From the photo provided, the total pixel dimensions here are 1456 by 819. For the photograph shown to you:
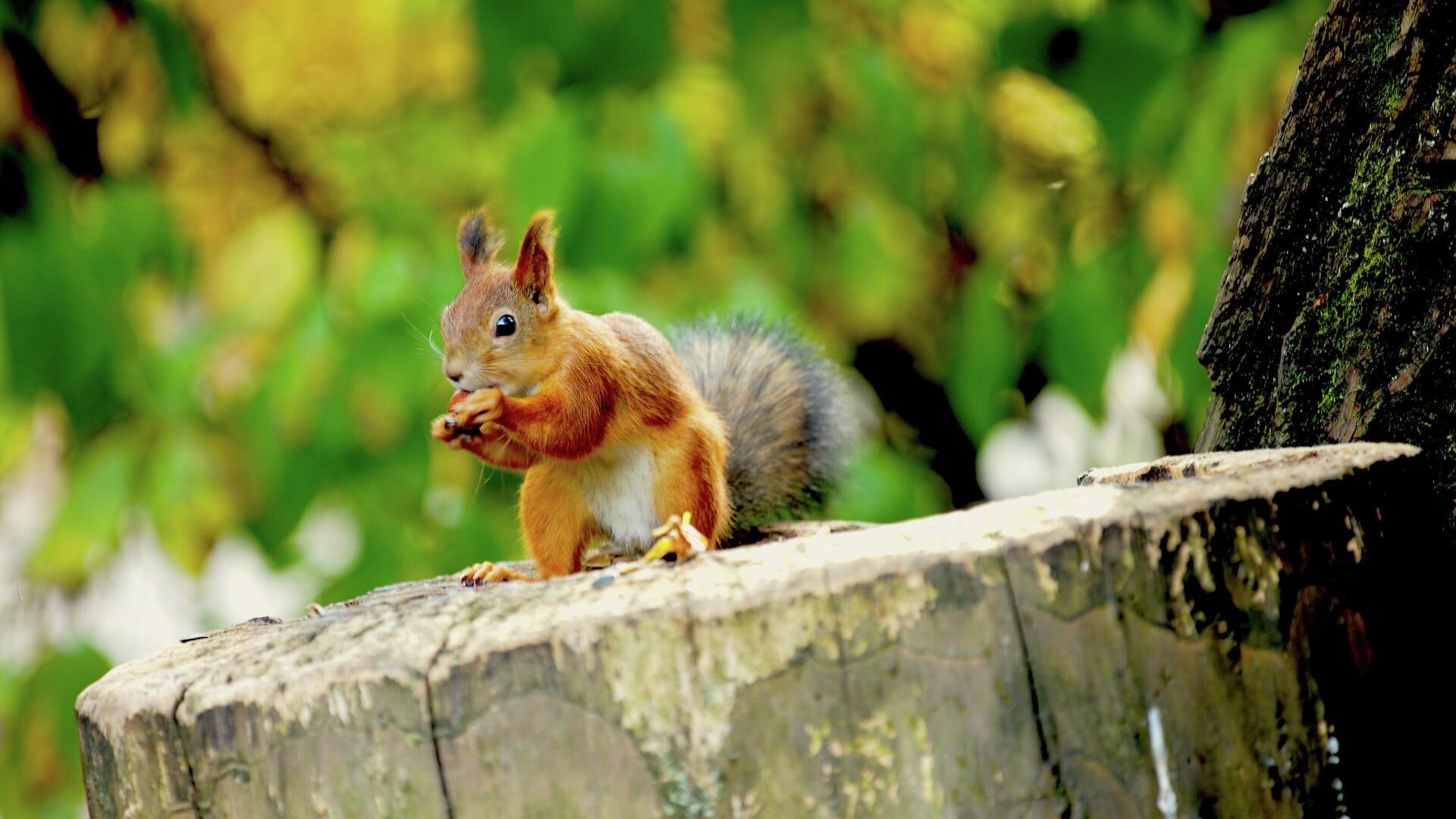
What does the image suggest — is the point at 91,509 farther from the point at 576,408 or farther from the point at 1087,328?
the point at 1087,328

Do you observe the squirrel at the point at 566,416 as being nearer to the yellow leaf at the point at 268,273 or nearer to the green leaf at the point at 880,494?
the green leaf at the point at 880,494

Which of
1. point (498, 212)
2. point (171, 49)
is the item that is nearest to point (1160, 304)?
point (498, 212)

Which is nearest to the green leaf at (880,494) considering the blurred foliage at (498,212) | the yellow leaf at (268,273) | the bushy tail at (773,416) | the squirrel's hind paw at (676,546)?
the blurred foliage at (498,212)

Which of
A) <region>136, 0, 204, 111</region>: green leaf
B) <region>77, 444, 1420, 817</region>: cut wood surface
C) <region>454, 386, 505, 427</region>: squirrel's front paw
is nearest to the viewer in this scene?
<region>77, 444, 1420, 817</region>: cut wood surface

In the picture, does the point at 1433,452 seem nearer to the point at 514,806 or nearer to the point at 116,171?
the point at 514,806

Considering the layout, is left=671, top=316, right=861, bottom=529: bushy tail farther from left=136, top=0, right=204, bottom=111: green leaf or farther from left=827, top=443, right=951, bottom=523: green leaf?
left=136, top=0, right=204, bottom=111: green leaf

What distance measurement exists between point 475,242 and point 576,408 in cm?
22

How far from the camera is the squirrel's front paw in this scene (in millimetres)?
1071

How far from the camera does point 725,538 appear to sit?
118 centimetres

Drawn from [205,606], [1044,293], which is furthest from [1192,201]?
[205,606]

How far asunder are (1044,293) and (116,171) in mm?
1595

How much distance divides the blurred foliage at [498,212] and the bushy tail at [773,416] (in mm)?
235

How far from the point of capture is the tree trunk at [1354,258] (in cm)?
92

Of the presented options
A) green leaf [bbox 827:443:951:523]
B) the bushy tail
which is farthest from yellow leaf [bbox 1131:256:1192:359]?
the bushy tail
